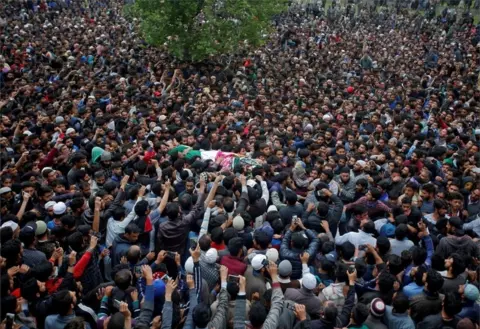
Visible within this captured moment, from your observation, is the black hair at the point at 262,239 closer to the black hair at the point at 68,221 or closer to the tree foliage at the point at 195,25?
the black hair at the point at 68,221

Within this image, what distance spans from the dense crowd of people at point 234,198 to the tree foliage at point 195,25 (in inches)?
44.9

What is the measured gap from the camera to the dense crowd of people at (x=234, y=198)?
11.5 feet

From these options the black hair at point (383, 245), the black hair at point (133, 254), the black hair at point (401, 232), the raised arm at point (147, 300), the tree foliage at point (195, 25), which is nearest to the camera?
the raised arm at point (147, 300)

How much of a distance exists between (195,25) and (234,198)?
10526 millimetres

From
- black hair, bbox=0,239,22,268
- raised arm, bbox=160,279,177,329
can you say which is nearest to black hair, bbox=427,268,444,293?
raised arm, bbox=160,279,177,329

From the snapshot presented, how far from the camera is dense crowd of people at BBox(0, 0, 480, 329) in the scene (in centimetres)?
350

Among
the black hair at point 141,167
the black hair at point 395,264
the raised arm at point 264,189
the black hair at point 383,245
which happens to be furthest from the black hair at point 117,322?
the black hair at point 141,167

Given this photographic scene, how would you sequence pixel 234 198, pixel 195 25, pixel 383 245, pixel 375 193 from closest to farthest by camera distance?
pixel 383 245, pixel 375 193, pixel 234 198, pixel 195 25

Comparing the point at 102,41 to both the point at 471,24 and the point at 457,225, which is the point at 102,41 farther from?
the point at 471,24

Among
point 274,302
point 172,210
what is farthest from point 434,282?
point 172,210

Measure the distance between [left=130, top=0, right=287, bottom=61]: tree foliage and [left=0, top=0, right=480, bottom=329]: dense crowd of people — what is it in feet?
3.74

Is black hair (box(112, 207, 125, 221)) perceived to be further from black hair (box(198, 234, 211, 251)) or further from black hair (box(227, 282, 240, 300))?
black hair (box(227, 282, 240, 300))

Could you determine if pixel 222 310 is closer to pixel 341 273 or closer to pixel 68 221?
pixel 341 273

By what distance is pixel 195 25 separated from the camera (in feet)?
47.9
